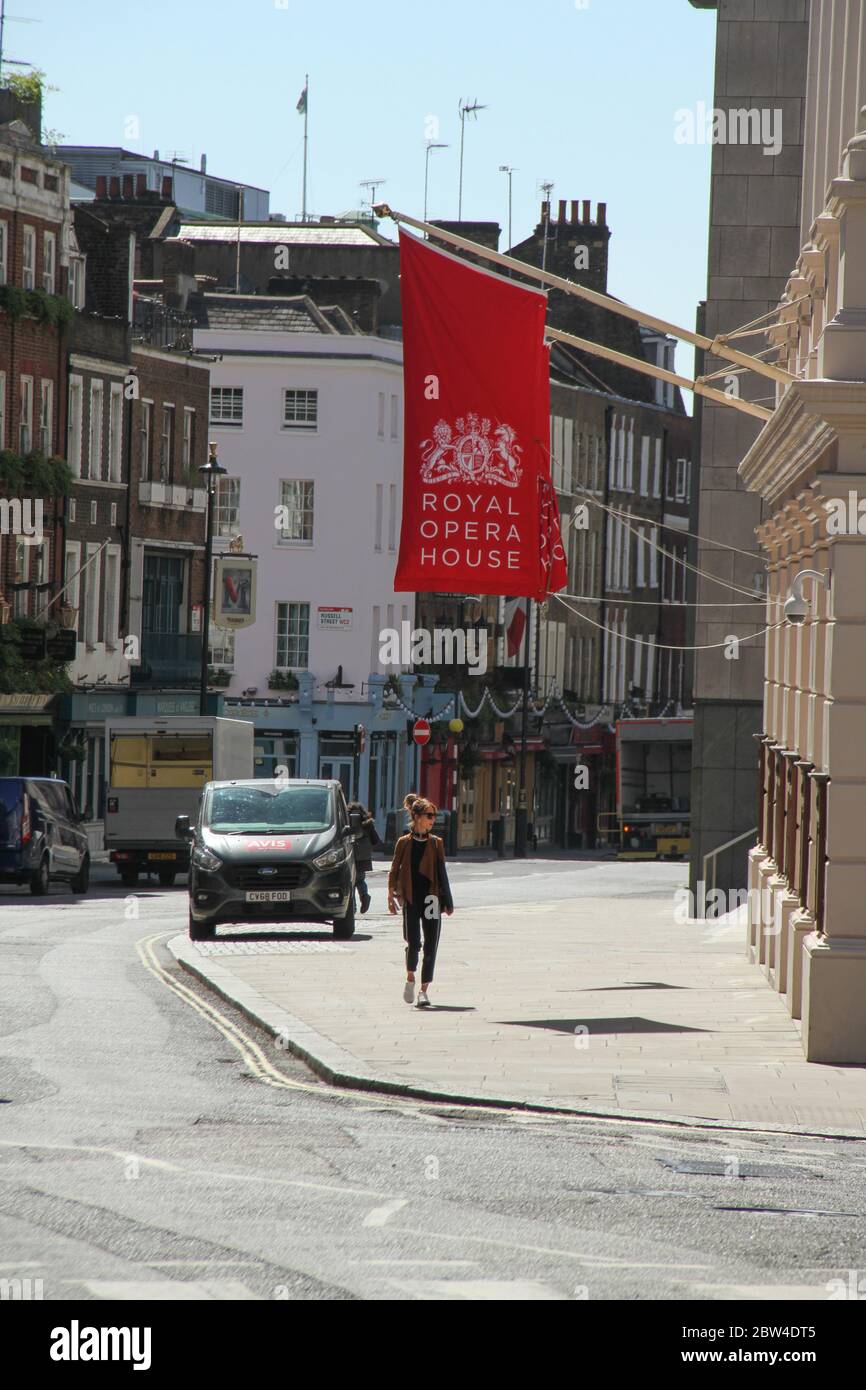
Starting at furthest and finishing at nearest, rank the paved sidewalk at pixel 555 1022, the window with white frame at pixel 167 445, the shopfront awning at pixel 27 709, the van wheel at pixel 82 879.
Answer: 1. the window with white frame at pixel 167 445
2. the shopfront awning at pixel 27 709
3. the van wheel at pixel 82 879
4. the paved sidewalk at pixel 555 1022

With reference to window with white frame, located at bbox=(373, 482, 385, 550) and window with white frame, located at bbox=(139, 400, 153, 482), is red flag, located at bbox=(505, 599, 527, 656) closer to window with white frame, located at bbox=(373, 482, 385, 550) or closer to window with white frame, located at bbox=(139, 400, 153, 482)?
window with white frame, located at bbox=(373, 482, 385, 550)

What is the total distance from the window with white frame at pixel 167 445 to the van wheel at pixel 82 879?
2339 cm

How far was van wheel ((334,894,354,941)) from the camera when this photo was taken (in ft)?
95.2

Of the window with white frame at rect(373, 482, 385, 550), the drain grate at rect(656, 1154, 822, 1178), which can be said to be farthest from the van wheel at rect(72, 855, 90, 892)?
the window with white frame at rect(373, 482, 385, 550)

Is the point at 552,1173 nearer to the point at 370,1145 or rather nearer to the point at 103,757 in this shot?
the point at 370,1145

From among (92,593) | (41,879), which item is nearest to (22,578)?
(92,593)

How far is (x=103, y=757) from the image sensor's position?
59.6 metres

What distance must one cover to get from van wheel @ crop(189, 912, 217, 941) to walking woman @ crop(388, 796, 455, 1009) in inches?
353

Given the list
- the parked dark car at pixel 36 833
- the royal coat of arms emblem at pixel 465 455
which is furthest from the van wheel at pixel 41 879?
the royal coat of arms emblem at pixel 465 455

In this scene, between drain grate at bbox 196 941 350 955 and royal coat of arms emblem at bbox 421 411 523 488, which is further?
drain grate at bbox 196 941 350 955

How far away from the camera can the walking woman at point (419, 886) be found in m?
19.8

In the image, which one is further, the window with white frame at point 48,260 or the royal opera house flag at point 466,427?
the window with white frame at point 48,260

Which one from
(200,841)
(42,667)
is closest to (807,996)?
(200,841)

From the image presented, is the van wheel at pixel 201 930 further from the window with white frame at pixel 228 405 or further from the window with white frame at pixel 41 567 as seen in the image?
the window with white frame at pixel 228 405
